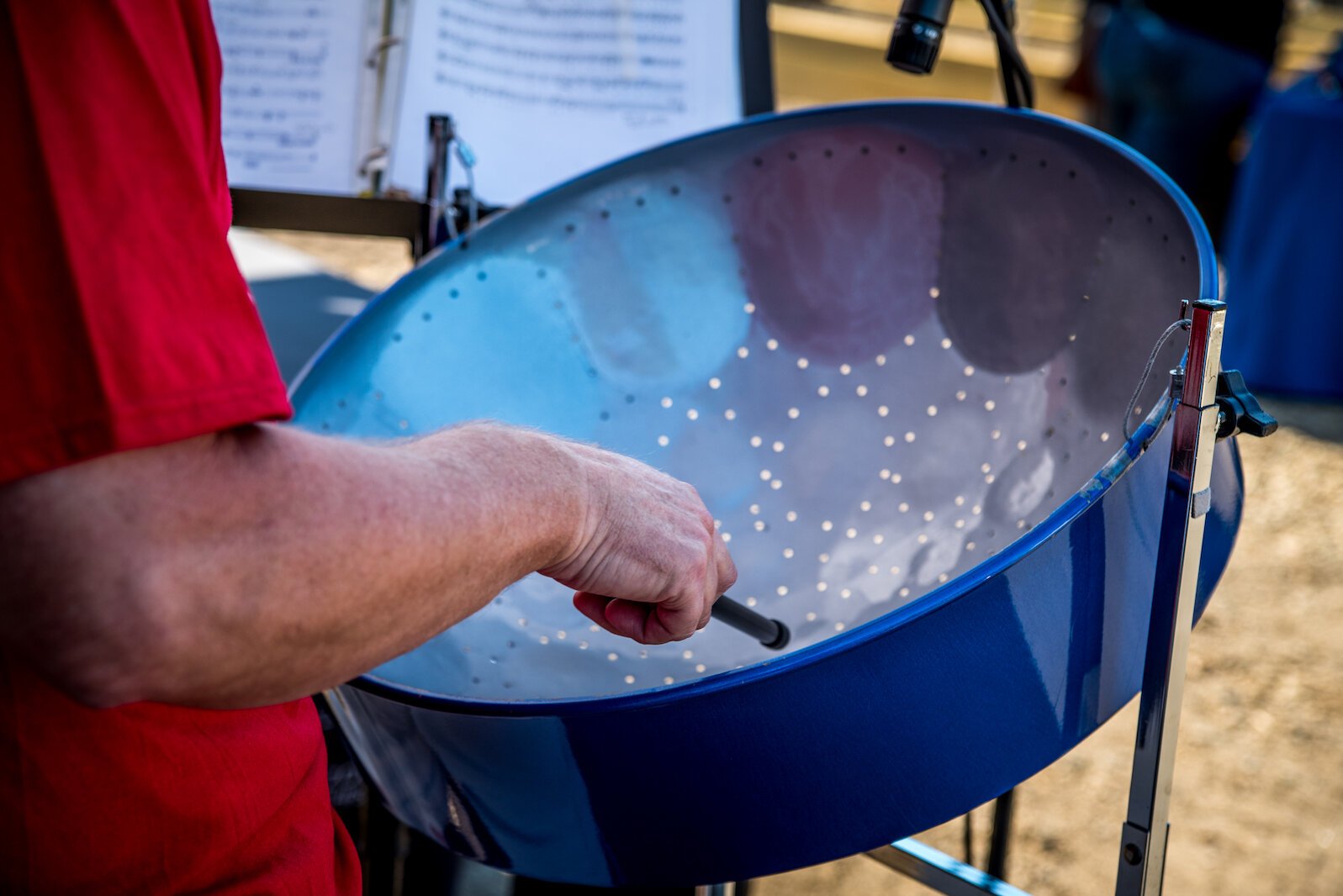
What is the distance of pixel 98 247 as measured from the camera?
35 cm

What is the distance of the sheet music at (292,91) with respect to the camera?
1205 millimetres

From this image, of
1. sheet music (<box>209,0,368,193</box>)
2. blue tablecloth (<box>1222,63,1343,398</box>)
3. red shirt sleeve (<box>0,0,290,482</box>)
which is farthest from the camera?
blue tablecloth (<box>1222,63,1343,398</box>)

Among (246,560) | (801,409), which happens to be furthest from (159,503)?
(801,409)

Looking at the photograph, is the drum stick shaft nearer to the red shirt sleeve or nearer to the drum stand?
the drum stand

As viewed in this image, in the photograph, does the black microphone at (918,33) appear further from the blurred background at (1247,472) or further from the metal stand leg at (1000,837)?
the metal stand leg at (1000,837)

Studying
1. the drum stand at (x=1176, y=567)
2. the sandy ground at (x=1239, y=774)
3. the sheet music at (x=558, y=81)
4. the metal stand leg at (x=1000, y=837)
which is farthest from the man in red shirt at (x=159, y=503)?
the sandy ground at (x=1239, y=774)

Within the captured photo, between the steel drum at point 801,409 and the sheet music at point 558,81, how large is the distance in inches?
10.1

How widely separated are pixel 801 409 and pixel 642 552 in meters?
0.48

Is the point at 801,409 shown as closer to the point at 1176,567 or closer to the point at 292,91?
the point at 1176,567

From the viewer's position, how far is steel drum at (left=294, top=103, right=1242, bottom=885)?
569mm

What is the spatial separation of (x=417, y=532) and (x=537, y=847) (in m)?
0.25

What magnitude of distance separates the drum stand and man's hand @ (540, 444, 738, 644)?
0.22m

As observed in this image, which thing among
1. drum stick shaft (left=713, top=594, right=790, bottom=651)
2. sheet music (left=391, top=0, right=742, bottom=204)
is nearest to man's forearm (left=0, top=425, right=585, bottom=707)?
drum stick shaft (left=713, top=594, right=790, bottom=651)

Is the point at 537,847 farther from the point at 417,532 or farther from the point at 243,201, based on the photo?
the point at 243,201
